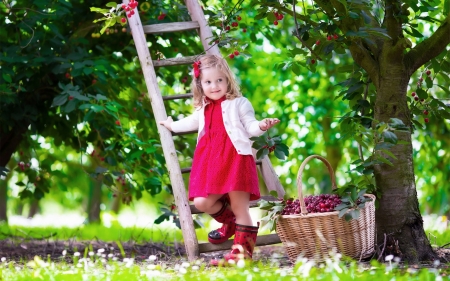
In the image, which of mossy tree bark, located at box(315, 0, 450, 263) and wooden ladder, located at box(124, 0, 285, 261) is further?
wooden ladder, located at box(124, 0, 285, 261)

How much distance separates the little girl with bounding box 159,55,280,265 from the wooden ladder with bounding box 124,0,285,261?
10 centimetres

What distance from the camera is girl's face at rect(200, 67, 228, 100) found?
3881 mm

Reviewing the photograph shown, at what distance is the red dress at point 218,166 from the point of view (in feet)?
12.2

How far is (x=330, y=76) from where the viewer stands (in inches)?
380

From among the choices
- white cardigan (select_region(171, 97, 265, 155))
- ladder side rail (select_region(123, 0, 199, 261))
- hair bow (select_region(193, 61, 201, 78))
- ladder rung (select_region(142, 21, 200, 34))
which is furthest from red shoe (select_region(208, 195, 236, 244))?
ladder rung (select_region(142, 21, 200, 34))

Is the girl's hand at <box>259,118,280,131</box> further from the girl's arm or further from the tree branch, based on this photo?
the tree branch

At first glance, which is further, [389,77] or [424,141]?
[424,141]

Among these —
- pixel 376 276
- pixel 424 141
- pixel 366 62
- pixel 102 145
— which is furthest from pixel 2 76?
pixel 424 141

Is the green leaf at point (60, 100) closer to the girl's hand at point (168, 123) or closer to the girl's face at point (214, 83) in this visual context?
the girl's hand at point (168, 123)

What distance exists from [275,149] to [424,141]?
5388 mm

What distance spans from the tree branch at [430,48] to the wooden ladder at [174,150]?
1.09 m

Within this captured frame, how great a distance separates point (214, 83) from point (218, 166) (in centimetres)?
50

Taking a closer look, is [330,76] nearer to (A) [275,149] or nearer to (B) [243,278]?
(A) [275,149]

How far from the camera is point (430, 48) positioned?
12.5 feet
